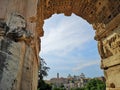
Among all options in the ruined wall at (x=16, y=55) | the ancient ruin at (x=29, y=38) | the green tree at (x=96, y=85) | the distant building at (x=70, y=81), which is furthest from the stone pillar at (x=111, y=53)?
the distant building at (x=70, y=81)

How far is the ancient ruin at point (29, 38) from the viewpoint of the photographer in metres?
2.97

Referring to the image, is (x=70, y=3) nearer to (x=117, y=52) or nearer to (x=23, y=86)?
(x=117, y=52)

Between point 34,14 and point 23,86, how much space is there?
1495 millimetres

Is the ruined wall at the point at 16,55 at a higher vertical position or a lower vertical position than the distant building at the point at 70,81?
lower

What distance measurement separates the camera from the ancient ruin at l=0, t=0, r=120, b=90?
9.76ft

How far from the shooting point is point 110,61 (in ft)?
17.5

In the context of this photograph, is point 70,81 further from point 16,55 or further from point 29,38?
point 16,55

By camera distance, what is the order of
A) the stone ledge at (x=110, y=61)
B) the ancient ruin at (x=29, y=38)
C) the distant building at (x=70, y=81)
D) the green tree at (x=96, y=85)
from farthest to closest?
1. the distant building at (x=70, y=81)
2. the green tree at (x=96, y=85)
3. the stone ledge at (x=110, y=61)
4. the ancient ruin at (x=29, y=38)

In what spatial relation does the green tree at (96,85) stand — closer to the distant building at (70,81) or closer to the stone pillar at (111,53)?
the stone pillar at (111,53)

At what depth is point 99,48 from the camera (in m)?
6.07

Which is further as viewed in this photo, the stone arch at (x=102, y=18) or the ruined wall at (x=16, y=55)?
the stone arch at (x=102, y=18)

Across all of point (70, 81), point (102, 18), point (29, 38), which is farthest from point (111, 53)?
point (70, 81)

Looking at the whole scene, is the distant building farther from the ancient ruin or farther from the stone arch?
the ancient ruin

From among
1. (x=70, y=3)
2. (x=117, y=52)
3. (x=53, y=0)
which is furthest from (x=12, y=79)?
(x=70, y=3)
